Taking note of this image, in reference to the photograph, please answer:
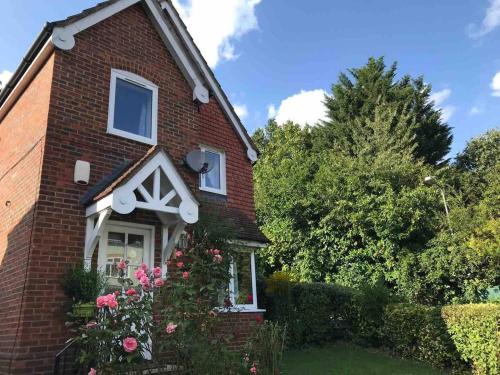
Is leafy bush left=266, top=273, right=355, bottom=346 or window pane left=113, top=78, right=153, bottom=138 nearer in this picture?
window pane left=113, top=78, right=153, bottom=138

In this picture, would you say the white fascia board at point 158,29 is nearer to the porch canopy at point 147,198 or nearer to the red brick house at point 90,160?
the red brick house at point 90,160

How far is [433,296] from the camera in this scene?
17.3m

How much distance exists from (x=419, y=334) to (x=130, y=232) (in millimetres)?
8060

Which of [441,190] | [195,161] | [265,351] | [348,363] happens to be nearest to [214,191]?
[195,161]

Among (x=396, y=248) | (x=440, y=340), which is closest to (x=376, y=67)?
(x=396, y=248)

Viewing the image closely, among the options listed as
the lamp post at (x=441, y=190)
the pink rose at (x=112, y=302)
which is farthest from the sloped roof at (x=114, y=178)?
the lamp post at (x=441, y=190)

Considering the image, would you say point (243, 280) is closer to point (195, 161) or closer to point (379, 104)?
point (195, 161)

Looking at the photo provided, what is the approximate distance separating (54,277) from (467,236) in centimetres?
1581

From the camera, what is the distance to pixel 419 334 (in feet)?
36.3

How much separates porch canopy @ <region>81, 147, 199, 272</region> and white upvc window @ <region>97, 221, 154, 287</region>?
285mm

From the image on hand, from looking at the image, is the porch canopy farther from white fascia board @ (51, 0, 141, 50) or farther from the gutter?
the gutter

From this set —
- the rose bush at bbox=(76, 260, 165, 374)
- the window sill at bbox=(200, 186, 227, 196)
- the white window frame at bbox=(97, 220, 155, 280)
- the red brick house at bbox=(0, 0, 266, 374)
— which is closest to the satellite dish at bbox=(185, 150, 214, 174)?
the red brick house at bbox=(0, 0, 266, 374)

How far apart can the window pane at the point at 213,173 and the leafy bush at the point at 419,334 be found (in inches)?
248

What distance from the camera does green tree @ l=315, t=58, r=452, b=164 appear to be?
26.9 m
